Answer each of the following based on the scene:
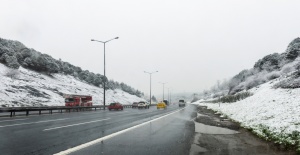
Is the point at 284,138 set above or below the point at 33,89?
below

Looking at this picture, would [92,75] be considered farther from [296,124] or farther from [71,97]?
[296,124]

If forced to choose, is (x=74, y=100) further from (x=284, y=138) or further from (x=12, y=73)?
(x=284, y=138)

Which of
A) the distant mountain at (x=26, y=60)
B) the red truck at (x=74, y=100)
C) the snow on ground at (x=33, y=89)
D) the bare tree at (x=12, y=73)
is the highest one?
the distant mountain at (x=26, y=60)

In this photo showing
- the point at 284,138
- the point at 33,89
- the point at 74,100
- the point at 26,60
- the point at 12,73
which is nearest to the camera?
the point at 284,138

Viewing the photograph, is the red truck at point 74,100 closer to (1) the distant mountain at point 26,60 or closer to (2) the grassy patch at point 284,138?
(1) the distant mountain at point 26,60

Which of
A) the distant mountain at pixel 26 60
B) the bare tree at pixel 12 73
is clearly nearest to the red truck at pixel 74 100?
the bare tree at pixel 12 73

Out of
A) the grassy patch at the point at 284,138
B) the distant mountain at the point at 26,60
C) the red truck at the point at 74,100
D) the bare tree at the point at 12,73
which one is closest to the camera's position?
the grassy patch at the point at 284,138

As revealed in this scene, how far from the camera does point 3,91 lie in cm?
5625

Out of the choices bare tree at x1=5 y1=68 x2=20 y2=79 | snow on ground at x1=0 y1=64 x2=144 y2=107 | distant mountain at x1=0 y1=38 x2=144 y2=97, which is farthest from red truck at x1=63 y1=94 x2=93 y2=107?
distant mountain at x1=0 y1=38 x2=144 y2=97

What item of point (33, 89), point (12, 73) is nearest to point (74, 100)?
point (33, 89)

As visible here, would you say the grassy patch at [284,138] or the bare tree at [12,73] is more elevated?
the bare tree at [12,73]

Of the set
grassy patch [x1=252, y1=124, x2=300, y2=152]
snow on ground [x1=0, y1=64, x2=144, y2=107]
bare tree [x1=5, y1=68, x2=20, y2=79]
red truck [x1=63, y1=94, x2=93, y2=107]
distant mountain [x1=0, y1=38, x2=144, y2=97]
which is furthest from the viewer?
distant mountain [x1=0, y1=38, x2=144, y2=97]

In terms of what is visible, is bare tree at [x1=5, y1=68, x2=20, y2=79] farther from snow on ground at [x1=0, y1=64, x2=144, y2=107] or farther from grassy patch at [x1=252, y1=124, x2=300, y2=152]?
grassy patch at [x1=252, y1=124, x2=300, y2=152]

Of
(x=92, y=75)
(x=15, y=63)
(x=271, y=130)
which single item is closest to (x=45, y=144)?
(x=271, y=130)
